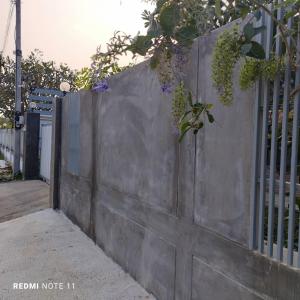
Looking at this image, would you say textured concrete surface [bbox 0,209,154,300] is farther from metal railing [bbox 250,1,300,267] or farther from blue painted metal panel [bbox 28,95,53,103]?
blue painted metal panel [bbox 28,95,53,103]

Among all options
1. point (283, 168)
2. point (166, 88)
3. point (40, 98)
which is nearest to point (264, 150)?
point (283, 168)

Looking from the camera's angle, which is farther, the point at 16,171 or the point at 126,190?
the point at 16,171

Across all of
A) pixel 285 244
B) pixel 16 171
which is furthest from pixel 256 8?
pixel 16 171

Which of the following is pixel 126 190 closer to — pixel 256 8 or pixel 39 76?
pixel 256 8

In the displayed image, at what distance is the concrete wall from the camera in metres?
2.99

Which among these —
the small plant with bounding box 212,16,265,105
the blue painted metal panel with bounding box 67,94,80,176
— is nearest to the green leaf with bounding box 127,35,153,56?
the small plant with bounding box 212,16,265,105

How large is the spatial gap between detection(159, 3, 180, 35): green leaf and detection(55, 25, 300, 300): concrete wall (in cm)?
55

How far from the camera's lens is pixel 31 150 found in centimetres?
1401

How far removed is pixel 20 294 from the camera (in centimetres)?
468

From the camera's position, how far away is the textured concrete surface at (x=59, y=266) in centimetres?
457

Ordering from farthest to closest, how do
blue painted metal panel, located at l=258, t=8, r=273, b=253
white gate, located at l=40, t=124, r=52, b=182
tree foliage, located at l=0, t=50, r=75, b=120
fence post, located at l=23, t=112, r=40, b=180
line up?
tree foliage, located at l=0, t=50, r=75, b=120
fence post, located at l=23, t=112, r=40, b=180
white gate, located at l=40, t=124, r=52, b=182
blue painted metal panel, located at l=258, t=8, r=273, b=253

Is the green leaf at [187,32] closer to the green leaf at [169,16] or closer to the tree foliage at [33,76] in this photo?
the green leaf at [169,16]

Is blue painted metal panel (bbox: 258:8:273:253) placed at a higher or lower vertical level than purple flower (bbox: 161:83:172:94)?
lower

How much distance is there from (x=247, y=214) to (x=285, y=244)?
33cm
